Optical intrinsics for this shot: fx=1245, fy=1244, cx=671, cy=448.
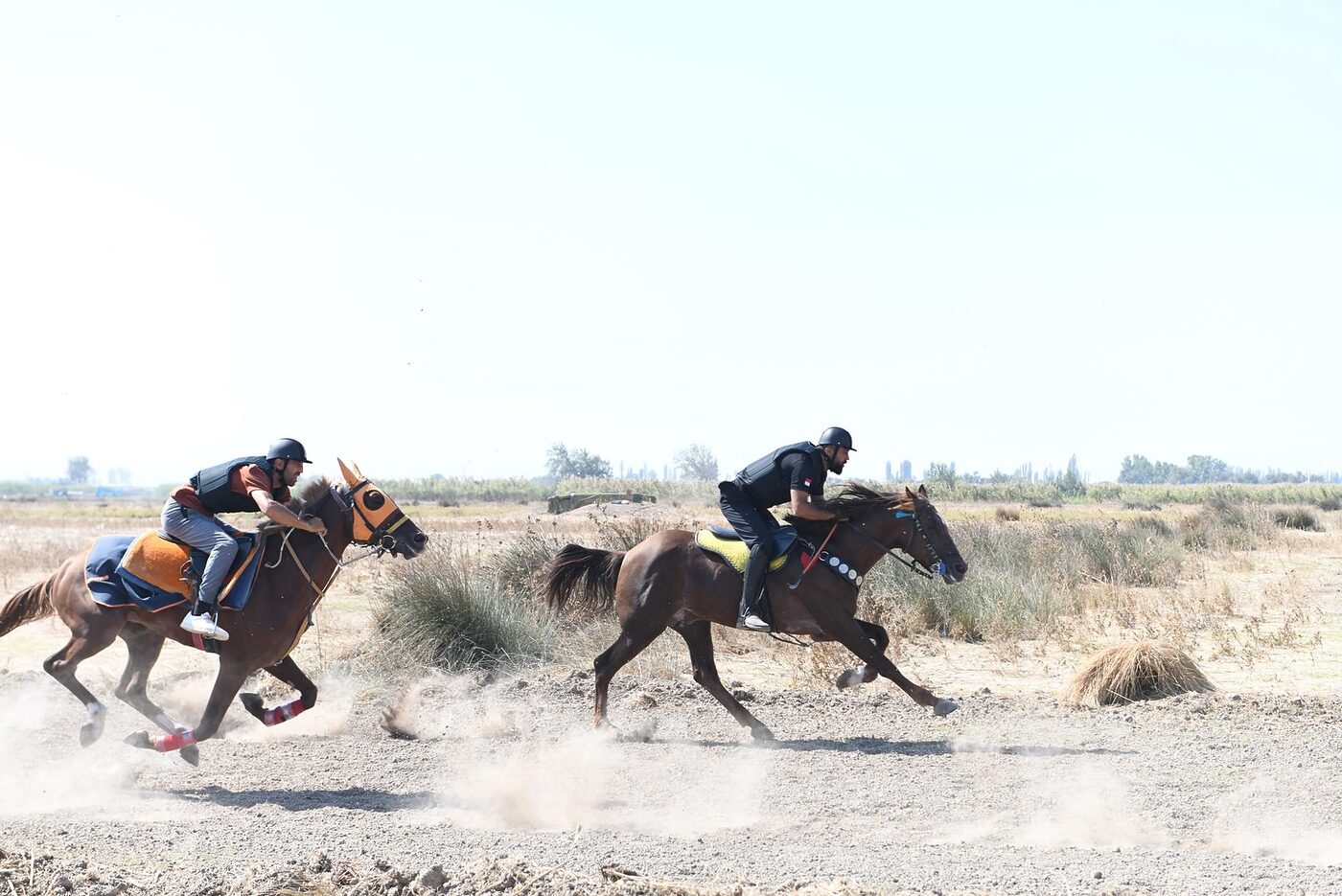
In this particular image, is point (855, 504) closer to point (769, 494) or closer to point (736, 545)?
point (769, 494)

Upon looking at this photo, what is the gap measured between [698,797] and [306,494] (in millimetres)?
3651

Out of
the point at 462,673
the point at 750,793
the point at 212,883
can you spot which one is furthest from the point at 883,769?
the point at 462,673

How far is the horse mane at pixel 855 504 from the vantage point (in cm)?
1039

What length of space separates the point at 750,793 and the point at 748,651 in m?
6.94

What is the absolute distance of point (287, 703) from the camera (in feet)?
30.1

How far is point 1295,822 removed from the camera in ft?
23.5

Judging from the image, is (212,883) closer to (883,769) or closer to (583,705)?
(883,769)

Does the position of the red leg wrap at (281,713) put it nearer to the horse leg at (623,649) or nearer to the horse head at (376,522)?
the horse head at (376,522)

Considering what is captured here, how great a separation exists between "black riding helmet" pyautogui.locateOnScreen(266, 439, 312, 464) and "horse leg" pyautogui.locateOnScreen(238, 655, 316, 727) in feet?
4.91

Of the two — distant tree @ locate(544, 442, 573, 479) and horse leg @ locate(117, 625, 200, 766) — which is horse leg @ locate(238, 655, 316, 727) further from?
distant tree @ locate(544, 442, 573, 479)

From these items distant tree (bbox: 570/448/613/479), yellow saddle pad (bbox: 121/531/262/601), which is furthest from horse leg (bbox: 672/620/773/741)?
distant tree (bbox: 570/448/613/479)

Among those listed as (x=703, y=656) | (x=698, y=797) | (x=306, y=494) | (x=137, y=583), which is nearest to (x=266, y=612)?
(x=306, y=494)

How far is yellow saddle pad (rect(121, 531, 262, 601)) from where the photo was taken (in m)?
9.02

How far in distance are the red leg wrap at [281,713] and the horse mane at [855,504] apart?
4185mm
